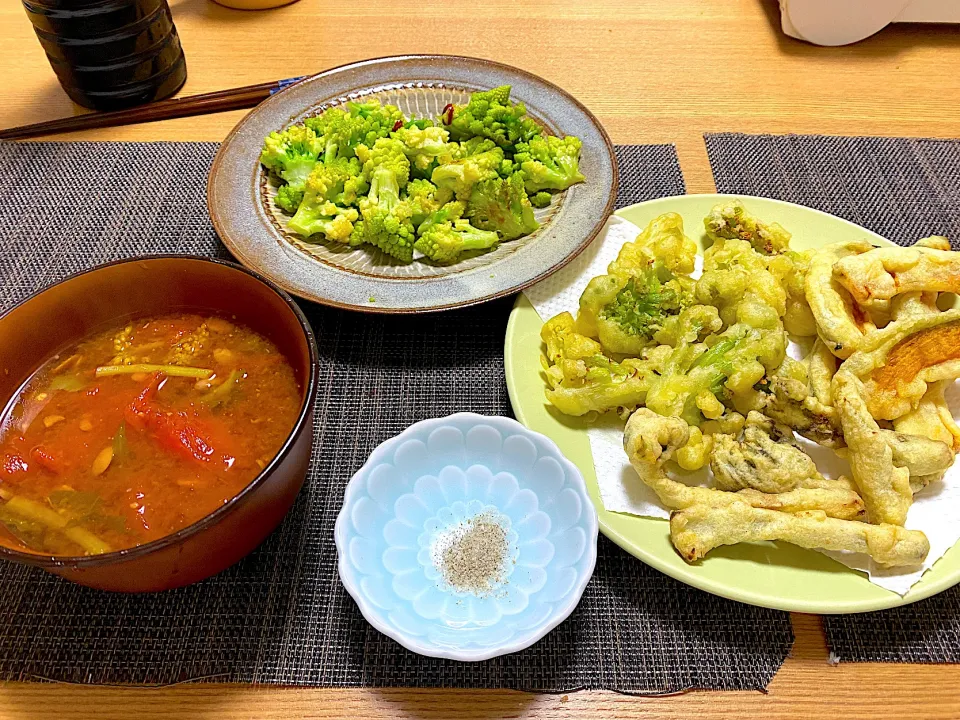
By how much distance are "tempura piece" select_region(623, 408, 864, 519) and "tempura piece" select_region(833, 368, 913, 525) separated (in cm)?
3

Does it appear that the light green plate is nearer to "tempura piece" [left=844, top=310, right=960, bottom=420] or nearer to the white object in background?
"tempura piece" [left=844, top=310, right=960, bottom=420]

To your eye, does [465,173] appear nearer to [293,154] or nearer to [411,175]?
[411,175]

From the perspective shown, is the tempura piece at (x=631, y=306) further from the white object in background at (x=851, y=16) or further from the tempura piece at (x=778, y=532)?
the white object in background at (x=851, y=16)

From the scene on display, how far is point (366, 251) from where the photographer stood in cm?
164

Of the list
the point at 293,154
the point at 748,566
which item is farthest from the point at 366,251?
the point at 748,566

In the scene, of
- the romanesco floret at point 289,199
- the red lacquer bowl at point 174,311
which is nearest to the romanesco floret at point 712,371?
the red lacquer bowl at point 174,311

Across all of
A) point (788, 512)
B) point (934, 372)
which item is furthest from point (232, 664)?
point (934, 372)

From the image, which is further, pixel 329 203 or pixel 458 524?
pixel 329 203

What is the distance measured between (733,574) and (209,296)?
1.03m

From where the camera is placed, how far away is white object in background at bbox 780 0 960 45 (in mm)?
2504

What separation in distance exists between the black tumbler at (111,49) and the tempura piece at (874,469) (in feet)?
6.97

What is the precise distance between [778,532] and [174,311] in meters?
1.13

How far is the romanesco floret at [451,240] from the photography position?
5.11 feet

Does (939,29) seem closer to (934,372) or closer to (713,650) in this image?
(934,372)
